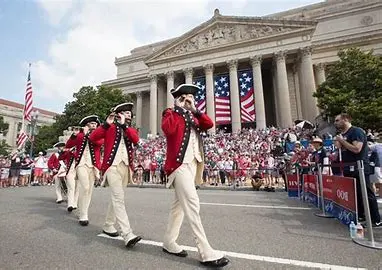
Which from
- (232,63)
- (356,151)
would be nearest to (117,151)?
(356,151)

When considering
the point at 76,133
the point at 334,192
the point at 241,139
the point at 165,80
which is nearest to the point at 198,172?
the point at 334,192

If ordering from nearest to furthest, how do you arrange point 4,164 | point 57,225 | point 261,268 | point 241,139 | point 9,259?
point 261,268 < point 9,259 < point 57,225 < point 4,164 < point 241,139

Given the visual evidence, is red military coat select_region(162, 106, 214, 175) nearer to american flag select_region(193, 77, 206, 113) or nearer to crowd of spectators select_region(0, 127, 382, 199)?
crowd of spectators select_region(0, 127, 382, 199)

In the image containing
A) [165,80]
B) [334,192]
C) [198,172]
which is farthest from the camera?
[165,80]

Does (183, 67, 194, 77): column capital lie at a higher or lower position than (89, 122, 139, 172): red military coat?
higher

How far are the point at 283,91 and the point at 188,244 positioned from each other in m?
33.8

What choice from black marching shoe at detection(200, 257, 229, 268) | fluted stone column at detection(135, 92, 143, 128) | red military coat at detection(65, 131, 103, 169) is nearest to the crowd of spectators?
red military coat at detection(65, 131, 103, 169)

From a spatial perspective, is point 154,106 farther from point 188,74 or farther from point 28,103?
point 28,103

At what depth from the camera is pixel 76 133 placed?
23.1 ft

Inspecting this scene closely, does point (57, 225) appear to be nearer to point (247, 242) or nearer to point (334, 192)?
point (247, 242)

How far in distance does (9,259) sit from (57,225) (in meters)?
1.97

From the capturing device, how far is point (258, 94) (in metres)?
35.2

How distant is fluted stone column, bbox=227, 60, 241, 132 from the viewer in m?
35.5

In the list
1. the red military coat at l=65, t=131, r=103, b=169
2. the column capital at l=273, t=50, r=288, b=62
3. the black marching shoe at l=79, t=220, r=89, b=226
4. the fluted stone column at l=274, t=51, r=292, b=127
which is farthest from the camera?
the column capital at l=273, t=50, r=288, b=62
